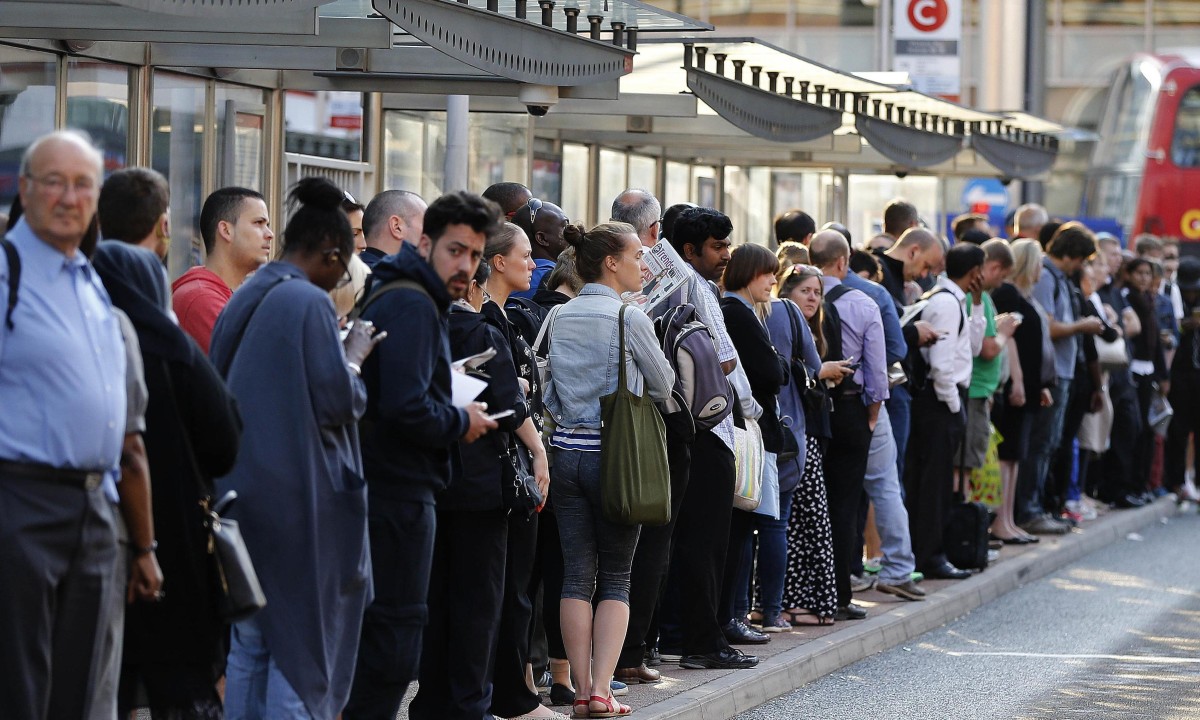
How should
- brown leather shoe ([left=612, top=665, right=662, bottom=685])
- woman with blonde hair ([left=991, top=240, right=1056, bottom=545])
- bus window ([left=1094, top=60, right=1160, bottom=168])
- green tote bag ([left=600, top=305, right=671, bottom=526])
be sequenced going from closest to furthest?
green tote bag ([left=600, top=305, right=671, bottom=526]) → brown leather shoe ([left=612, top=665, right=662, bottom=685]) → woman with blonde hair ([left=991, top=240, right=1056, bottom=545]) → bus window ([left=1094, top=60, right=1160, bottom=168])

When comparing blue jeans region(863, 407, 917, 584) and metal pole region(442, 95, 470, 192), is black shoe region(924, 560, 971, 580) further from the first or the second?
metal pole region(442, 95, 470, 192)

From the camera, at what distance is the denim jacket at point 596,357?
23.6 feet

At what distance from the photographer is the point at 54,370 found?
14.2ft

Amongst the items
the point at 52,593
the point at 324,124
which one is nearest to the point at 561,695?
the point at 52,593

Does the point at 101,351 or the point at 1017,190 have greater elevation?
the point at 1017,190

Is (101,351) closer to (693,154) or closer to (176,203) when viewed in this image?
(176,203)

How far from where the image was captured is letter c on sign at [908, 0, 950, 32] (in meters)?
19.6

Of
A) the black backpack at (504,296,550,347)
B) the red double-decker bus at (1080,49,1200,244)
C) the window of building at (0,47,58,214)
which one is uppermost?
the red double-decker bus at (1080,49,1200,244)

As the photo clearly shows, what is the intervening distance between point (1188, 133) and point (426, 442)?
24187 millimetres

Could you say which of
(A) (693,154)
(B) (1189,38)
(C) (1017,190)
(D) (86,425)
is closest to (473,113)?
(A) (693,154)

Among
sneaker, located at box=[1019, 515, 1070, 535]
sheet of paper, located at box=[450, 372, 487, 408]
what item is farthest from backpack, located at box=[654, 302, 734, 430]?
sneaker, located at box=[1019, 515, 1070, 535]

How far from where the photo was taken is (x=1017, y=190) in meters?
26.1

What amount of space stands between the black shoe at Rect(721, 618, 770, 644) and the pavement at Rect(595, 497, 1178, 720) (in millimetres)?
39

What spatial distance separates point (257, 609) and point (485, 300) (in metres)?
2.22
